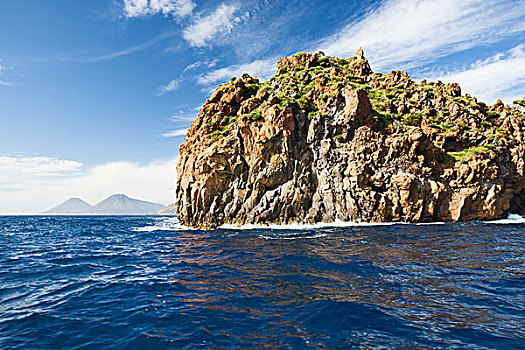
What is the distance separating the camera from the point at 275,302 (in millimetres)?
10094

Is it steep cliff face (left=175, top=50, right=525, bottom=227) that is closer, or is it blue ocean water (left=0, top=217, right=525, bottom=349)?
blue ocean water (left=0, top=217, right=525, bottom=349)

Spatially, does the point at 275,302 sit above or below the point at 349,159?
below

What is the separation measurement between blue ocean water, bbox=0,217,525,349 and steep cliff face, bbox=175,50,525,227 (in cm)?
2657

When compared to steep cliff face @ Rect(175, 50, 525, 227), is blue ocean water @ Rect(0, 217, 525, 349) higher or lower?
lower

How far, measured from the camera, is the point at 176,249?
23891 millimetres

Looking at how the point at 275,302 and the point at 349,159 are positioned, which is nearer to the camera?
the point at 275,302

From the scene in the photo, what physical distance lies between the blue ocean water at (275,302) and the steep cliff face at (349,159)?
26.6 meters

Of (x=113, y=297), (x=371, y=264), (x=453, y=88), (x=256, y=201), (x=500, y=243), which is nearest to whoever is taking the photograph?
(x=113, y=297)

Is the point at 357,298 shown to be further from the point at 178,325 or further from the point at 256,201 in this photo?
the point at 256,201

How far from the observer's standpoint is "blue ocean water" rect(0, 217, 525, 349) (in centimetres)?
744

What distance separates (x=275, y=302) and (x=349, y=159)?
4023 cm

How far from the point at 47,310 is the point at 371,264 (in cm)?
1571

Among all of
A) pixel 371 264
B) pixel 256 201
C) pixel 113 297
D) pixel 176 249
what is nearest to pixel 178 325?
pixel 113 297

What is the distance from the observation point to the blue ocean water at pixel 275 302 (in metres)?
7.44
